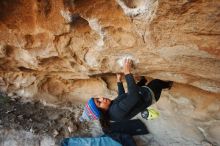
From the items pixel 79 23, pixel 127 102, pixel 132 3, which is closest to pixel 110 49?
pixel 79 23

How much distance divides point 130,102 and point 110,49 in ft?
2.40

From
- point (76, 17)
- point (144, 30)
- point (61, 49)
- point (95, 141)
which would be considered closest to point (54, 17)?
point (76, 17)

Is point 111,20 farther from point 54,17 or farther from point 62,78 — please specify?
point 62,78

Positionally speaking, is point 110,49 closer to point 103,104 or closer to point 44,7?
point 103,104

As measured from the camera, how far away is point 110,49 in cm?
353

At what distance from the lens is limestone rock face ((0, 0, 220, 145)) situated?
2.75m

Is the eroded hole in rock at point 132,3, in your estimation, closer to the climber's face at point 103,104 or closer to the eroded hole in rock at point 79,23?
the eroded hole in rock at point 79,23

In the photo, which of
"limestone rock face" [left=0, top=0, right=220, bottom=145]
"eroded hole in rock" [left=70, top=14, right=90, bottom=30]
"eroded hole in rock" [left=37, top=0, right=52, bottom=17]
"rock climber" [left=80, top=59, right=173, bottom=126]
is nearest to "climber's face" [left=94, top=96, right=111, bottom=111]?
"rock climber" [left=80, top=59, right=173, bottom=126]

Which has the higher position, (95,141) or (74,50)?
(74,50)

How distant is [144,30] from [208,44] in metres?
0.67

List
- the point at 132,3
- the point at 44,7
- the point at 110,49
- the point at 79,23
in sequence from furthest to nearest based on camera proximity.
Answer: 1. the point at 110,49
2. the point at 79,23
3. the point at 44,7
4. the point at 132,3

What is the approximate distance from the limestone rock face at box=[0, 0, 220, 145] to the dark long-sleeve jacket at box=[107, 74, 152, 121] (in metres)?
0.37

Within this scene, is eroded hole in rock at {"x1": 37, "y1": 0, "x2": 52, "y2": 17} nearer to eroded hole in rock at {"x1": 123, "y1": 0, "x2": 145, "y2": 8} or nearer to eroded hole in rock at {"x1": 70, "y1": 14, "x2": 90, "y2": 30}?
eroded hole in rock at {"x1": 70, "y1": 14, "x2": 90, "y2": 30}

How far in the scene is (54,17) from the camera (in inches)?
132
